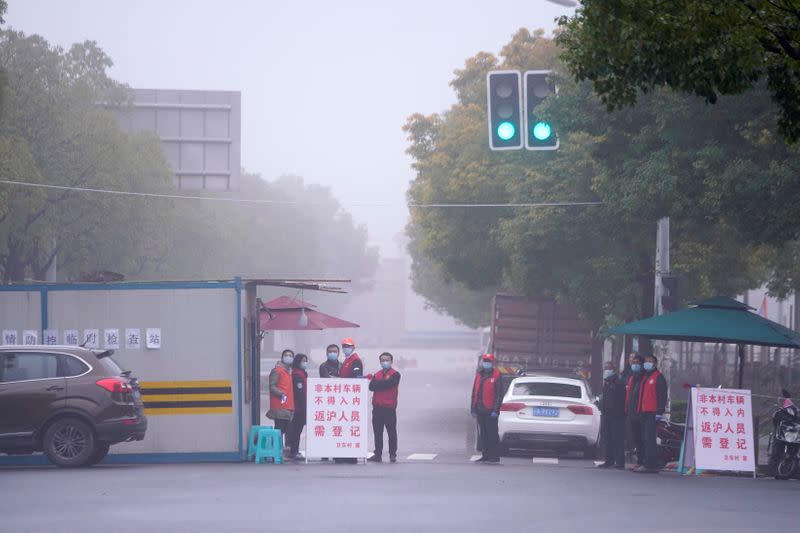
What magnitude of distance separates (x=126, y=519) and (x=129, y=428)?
547cm

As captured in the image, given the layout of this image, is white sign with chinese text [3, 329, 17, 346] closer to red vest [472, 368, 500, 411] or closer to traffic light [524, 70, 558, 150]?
red vest [472, 368, 500, 411]

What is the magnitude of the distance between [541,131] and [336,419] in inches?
236

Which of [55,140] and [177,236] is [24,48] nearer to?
[55,140]

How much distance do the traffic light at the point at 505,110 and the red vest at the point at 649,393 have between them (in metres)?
5.54

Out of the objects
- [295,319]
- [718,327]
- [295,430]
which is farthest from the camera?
[295,319]

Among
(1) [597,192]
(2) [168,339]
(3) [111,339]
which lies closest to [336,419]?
(2) [168,339]

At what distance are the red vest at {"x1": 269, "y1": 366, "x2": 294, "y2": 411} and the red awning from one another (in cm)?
245

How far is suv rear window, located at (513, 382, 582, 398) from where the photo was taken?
23625 millimetres

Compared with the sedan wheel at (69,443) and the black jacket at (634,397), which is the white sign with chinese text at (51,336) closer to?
the sedan wheel at (69,443)

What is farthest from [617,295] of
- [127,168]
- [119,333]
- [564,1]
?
[127,168]

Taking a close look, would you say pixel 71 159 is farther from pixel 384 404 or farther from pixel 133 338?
pixel 384 404

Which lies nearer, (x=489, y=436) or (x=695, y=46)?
(x=695, y=46)

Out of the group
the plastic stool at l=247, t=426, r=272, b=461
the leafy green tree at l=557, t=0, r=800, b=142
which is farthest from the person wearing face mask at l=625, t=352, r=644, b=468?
the leafy green tree at l=557, t=0, r=800, b=142

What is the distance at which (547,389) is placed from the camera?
23.8 m
